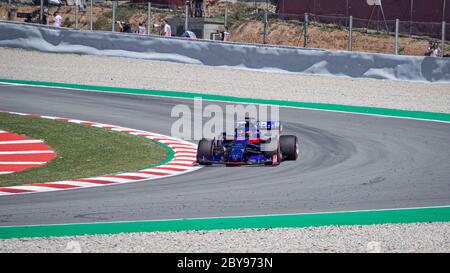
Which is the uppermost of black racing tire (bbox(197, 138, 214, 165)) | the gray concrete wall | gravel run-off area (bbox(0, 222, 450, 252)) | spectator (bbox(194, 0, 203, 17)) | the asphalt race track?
spectator (bbox(194, 0, 203, 17))

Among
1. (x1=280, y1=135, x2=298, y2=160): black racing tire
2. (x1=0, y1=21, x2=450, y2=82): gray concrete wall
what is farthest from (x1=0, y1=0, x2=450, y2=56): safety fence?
(x1=280, y1=135, x2=298, y2=160): black racing tire

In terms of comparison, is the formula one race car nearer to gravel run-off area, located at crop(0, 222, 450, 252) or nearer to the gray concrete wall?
gravel run-off area, located at crop(0, 222, 450, 252)

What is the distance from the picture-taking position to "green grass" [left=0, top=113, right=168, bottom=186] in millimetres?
13984

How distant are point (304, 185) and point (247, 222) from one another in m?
2.49

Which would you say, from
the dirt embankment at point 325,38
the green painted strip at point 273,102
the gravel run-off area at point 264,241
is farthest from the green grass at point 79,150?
the dirt embankment at point 325,38

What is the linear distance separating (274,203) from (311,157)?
12.9 ft

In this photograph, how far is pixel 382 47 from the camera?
3152cm

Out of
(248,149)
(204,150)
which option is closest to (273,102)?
(248,149)

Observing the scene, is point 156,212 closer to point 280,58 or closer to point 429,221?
point 429,221

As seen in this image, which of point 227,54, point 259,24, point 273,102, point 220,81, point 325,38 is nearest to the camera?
point 273,102

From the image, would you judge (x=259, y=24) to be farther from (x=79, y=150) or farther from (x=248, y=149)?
(x=248, y=149)

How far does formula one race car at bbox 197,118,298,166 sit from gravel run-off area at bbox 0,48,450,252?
166 inches

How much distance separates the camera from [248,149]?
14688 mm

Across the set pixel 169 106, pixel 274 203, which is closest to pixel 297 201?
pixel 274 203
